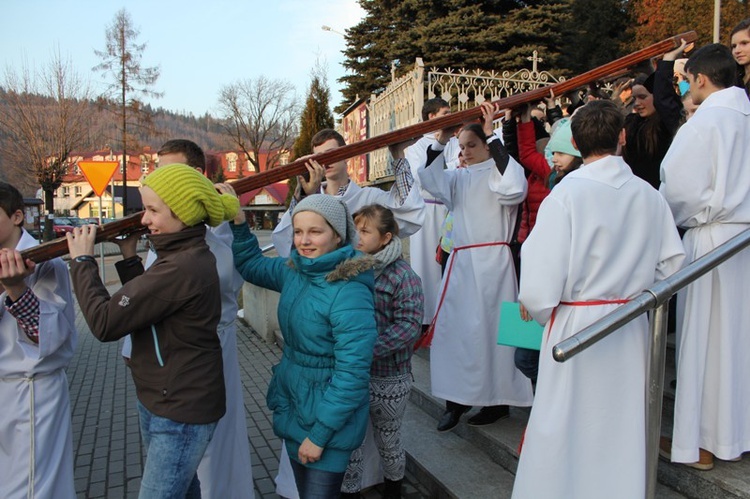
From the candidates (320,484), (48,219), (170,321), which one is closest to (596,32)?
(320,484)

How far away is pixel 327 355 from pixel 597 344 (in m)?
1.14

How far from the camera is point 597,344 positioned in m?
2.45

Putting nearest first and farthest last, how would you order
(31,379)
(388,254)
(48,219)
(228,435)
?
1. (31,379)
2. (228,435)
3. (388,254)
4. (48,219)

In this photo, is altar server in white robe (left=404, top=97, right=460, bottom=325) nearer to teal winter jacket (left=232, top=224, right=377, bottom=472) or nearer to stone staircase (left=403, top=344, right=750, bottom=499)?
stone staircase (left=403, top=344, right=750, bottom=499)

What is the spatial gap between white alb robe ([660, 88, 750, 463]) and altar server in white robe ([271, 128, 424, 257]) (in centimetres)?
153

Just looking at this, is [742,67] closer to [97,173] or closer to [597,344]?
[597,344]

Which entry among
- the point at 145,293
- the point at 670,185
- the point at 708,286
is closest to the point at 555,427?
the point at 708,286

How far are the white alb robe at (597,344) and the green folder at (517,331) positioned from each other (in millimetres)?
340

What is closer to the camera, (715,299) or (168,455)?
(168,455)

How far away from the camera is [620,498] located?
2379mm

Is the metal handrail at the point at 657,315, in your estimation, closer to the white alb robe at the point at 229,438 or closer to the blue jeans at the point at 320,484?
the blue jeans at the point at 320,484

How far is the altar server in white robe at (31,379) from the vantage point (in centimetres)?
249

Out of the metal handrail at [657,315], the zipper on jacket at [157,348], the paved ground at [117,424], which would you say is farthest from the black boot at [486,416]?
the zipper on jacket at [157,348]

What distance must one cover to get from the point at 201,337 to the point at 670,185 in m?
2.29
